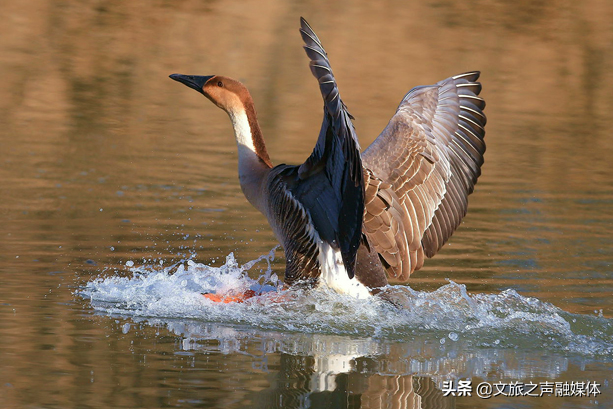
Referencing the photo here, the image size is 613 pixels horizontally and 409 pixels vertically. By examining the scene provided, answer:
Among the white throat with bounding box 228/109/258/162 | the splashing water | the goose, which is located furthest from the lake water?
the white throat with bounding box 228/109/258/162

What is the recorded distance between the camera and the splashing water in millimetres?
6031

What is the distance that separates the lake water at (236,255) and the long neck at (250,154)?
26.2 inches

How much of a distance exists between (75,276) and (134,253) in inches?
35.5

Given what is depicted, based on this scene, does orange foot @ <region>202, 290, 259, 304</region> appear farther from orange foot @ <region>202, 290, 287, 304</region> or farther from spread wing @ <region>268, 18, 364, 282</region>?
spread wing @ <region>268, 18, 364, 282</region>

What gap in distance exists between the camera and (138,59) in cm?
2120

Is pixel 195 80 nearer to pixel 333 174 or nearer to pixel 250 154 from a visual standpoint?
pixel 250 154

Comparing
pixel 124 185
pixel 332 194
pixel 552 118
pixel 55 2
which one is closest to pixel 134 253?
pixel 332 194

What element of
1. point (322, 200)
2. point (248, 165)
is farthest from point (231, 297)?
point (248, 165)

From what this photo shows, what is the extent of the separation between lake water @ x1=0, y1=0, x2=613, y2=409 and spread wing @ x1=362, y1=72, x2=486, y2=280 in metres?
0.53

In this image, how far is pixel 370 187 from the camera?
22.7 ft

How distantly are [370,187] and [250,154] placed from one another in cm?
97

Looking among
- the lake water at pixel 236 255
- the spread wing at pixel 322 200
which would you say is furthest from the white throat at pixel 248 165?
the lake water at pixel 236 255

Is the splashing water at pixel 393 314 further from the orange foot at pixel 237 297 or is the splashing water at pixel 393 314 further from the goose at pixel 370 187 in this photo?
the goose at pixel 370 187

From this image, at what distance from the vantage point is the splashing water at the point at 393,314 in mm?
6031
